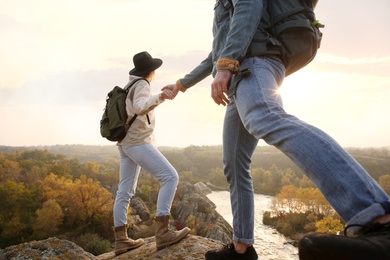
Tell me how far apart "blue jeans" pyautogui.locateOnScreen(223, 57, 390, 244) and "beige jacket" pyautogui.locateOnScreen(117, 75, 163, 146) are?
162 centimetres

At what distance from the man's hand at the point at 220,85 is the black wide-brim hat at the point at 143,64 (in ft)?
7.33

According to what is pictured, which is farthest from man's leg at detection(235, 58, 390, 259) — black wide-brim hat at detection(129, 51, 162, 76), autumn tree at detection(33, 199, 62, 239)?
autumn tree at detection(33, 199, 62, 239)

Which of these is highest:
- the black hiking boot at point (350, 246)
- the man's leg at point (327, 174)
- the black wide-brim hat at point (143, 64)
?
the black wide-brim hat at point (143, 64)

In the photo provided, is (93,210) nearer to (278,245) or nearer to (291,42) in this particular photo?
(278,245)

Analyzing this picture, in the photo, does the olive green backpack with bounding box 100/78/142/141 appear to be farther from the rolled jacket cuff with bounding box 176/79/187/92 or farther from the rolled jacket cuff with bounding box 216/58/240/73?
the rolled jacket cuff with bounding box 216/58/240/73

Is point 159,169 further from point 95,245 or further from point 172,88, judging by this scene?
point 95,245

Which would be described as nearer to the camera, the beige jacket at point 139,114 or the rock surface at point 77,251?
the rock surface at point 77,251

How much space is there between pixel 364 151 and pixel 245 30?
427 ft

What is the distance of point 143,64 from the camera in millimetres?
3799

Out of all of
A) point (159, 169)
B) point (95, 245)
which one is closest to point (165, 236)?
point (159, 169)

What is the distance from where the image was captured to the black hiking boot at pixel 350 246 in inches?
37.7

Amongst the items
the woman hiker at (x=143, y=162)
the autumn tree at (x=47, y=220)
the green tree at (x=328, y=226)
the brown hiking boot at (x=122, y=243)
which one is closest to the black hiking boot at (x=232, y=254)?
the woman hiker at (x=143, y=162)

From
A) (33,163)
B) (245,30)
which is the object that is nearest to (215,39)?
(245,30)

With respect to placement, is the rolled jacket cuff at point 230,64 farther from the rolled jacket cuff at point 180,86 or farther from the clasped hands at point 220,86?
the rolled jacket cuff at point 180,86
